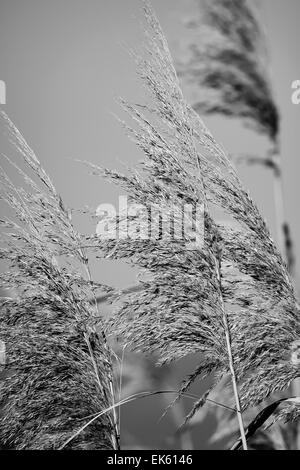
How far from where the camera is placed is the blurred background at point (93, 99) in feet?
16.7

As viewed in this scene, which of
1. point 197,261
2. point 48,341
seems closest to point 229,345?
point 197,261

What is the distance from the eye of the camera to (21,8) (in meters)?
5.27

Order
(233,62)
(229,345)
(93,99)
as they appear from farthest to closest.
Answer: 1. (93,99)
2. (233,62)
3. (229,345)

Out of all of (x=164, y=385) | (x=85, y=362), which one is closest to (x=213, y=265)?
(x=85, y=362)

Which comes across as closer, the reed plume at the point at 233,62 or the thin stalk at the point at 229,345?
the thin stalk at the point at 229,345

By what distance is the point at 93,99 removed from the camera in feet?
17.5

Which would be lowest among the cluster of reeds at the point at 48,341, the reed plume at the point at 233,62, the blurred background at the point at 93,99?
the cluster of reeds at the point at 48,341

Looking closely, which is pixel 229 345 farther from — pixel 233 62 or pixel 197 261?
pixel 233 62

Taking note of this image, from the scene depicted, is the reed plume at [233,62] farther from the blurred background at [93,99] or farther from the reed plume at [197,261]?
the blurred background at [93,99]

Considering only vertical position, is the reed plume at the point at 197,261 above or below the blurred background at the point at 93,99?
below

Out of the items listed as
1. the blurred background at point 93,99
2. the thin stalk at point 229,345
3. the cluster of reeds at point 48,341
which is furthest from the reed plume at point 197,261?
the blurred background at point 93,99

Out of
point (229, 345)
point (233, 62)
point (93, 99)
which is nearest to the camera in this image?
point (229, 345)

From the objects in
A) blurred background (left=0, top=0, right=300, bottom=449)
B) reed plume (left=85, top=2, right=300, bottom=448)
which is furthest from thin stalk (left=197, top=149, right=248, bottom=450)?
blurred background (left=0, top=0, right=300, bottom=449)

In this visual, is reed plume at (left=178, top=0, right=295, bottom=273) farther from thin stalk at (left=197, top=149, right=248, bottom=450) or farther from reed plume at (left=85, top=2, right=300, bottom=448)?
thin stalk at (left=197, top=149, right=248, bottom=450)
